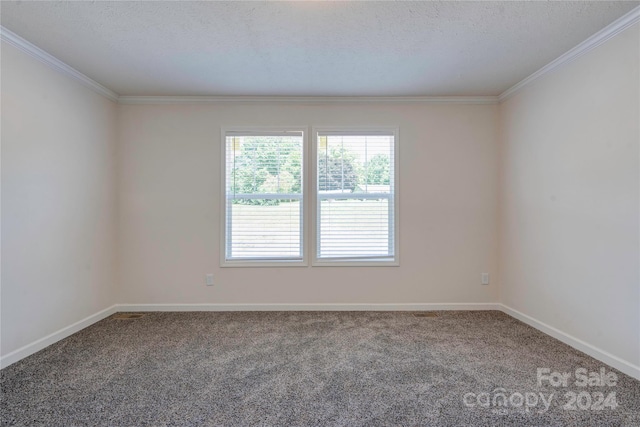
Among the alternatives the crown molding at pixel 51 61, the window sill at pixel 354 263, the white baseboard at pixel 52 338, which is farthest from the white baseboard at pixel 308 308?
the crown molding at pixel 51 61

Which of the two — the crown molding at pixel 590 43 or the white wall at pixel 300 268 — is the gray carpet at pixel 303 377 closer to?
the white wall at pixel 300 268

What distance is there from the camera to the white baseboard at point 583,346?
2.10 meters

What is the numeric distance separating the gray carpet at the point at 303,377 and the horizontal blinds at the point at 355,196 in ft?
2.93

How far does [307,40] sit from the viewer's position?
2.32m

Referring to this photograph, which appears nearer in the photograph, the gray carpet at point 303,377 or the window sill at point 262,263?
the gray carpet at point 303,377

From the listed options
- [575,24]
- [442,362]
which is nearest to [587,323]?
[442,362]

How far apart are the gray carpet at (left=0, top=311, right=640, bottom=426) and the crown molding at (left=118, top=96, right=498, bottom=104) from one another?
253 cm

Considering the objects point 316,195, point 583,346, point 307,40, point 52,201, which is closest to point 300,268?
point 316,195

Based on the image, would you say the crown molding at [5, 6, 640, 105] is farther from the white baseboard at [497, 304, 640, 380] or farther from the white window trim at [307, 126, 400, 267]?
the white baseboard at [497, 304, 640, 380]

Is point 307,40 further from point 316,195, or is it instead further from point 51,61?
point 51,61

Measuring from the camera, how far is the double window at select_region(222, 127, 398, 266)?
3537 millimetres

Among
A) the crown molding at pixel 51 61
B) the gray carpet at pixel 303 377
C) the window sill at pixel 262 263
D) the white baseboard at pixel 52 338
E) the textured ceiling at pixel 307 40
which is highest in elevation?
the textured ceiling at pixel 307 40

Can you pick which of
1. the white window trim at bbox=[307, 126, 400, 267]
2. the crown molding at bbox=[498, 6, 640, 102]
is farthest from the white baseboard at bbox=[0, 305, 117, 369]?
the crown molding at bbox=[498, 6, 640, 102]

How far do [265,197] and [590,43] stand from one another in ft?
10.7
